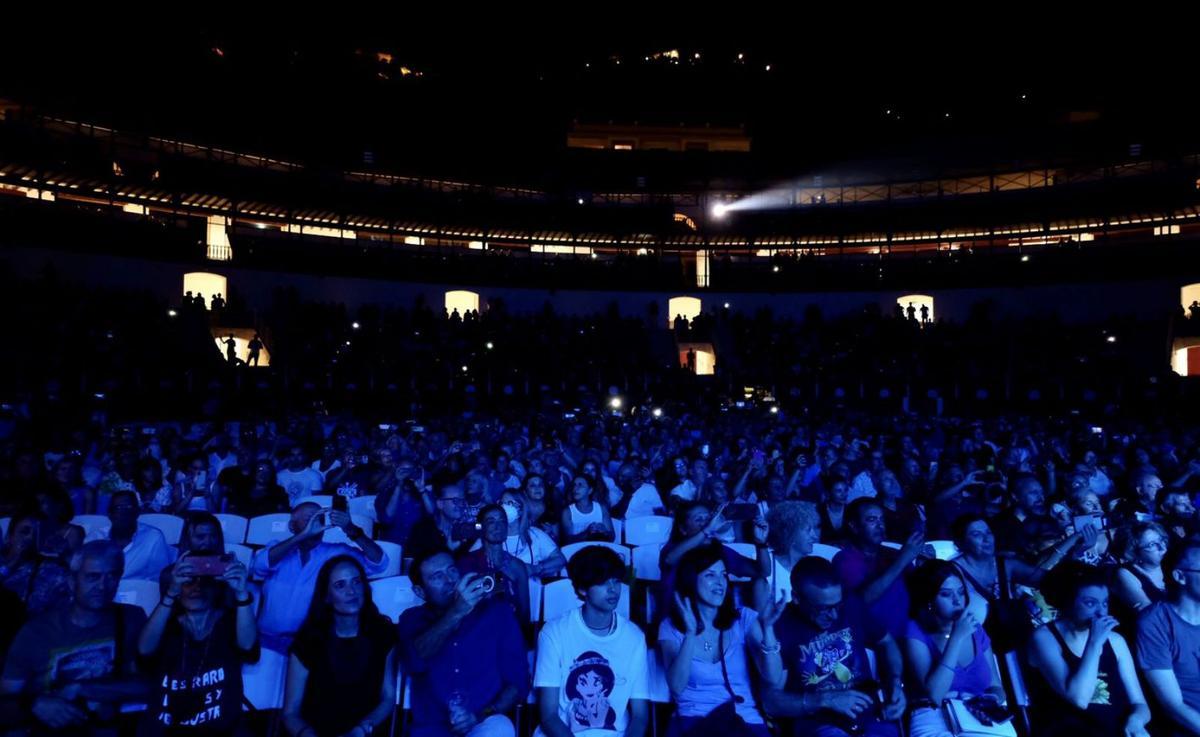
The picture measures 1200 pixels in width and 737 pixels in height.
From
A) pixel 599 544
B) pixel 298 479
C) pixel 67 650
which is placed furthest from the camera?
pixel 298 479

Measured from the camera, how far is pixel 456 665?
3.74 m

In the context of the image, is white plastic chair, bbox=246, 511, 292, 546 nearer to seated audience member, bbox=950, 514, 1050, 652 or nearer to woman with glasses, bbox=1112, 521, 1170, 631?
seated audience member, bbox=950, 514, 1050, 652

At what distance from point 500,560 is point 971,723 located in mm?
2513

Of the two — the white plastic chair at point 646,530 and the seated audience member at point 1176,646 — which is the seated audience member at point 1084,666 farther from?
the white plastic chair at point 646,530

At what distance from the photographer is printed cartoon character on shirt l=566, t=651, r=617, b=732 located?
3672mm

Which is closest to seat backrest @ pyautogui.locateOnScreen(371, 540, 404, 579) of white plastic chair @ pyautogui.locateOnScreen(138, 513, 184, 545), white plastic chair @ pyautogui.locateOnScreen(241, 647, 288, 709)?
white plastic chair @ pyautogui.locateOnScreen(241, 647, 288, 709)

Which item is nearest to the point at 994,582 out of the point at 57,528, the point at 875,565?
the point at 875,565

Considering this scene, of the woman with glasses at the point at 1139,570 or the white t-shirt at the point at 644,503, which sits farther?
the white t-shirt at the point at 644,503


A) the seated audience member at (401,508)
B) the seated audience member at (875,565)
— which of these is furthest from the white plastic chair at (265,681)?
the seated audience member at (875,565)

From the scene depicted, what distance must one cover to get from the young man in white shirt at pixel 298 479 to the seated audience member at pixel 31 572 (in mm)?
3206

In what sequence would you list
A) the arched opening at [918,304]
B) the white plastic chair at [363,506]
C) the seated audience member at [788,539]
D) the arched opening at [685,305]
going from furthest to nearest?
the arched opening at [685,305]
the arched opening at [918,304]
the white plastic chair at [363,506]
the seated audience member at [788,539]

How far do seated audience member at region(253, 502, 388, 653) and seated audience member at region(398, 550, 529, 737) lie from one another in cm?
97

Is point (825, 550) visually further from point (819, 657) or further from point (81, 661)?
point (81, 661)

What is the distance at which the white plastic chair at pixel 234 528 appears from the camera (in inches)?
264
